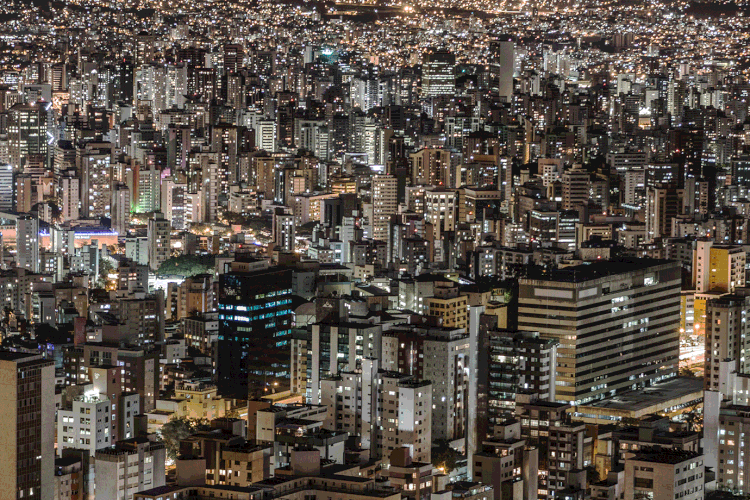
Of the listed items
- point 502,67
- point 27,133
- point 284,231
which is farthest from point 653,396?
point 502,67

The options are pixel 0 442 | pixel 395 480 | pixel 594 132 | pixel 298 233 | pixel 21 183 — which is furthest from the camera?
pixel 594 132

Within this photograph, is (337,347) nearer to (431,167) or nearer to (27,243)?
(27,243)

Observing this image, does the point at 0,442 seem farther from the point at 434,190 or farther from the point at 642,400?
the point at 434,190

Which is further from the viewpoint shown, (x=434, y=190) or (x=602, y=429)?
(x=434, y=190)

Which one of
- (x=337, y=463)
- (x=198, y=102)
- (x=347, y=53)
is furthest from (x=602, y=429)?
(x=347, y=53)

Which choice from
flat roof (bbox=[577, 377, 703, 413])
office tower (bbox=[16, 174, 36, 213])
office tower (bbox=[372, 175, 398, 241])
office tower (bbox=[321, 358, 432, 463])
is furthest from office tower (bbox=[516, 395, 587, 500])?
office tower (bbox=[16, 174, 36, 213])

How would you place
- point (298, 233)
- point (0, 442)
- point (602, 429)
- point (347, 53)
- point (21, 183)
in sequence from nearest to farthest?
1. point (0, 442)
2. point (602, 429)
3. point (298, 233)
4. point (21, 183)
5. point (347, 53)

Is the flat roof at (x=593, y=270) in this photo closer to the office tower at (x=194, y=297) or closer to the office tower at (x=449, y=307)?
the office tower at (x=449, y=307)
